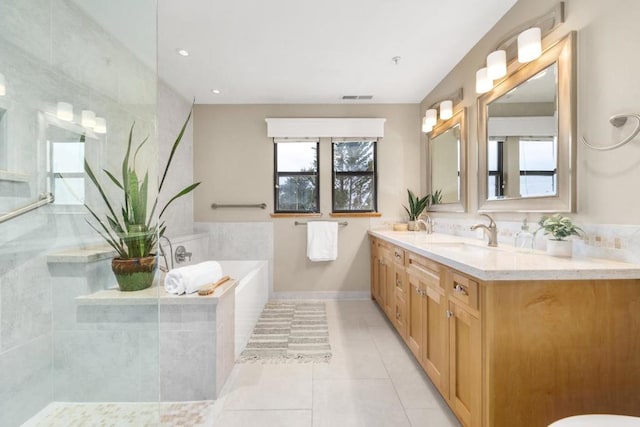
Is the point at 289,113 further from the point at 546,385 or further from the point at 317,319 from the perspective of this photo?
the point at 546,385

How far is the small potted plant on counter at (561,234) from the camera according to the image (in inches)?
52.5

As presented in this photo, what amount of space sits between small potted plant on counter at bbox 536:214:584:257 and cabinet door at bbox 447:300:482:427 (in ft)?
1.77

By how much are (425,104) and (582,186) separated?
2.23 meters

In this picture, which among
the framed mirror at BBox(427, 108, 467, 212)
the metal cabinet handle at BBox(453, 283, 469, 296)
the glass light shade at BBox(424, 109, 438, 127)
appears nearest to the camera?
the metal cabinet handle at BBox(453, 283, 469, 296)

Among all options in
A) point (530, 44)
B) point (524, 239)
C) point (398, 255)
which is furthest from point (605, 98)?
point (398, 255)

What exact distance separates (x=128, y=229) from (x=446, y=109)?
2.67 metres

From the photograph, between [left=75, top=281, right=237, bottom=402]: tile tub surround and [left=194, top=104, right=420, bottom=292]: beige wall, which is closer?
[left=75, top=281, right=237, bottom=402]: tile tub surround

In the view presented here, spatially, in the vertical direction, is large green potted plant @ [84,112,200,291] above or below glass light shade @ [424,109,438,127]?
below

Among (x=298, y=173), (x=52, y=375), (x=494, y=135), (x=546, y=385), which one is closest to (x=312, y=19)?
(x=494, y=135)

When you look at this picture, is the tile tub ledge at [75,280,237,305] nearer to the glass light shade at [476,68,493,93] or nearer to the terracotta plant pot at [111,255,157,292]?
the terracotta plant pot at [111,255,157,292]

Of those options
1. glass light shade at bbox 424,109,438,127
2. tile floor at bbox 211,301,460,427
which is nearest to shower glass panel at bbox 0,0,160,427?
tile floor at bbox 211,301,460,427

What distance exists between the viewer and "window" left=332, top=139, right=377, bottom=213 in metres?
3.50

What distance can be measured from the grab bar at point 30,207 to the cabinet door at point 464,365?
1963 mm

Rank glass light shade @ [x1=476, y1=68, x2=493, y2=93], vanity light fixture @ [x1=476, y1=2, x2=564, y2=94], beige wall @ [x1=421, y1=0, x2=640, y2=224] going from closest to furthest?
beige wall @ [x1=421, y1=0, x2=640, y2=224], vanity light fixture @ [x1=476, y1=2, x2=564, y2=94], glass light shade @ [x1=476, y1=68, x2=493, y2=93]
